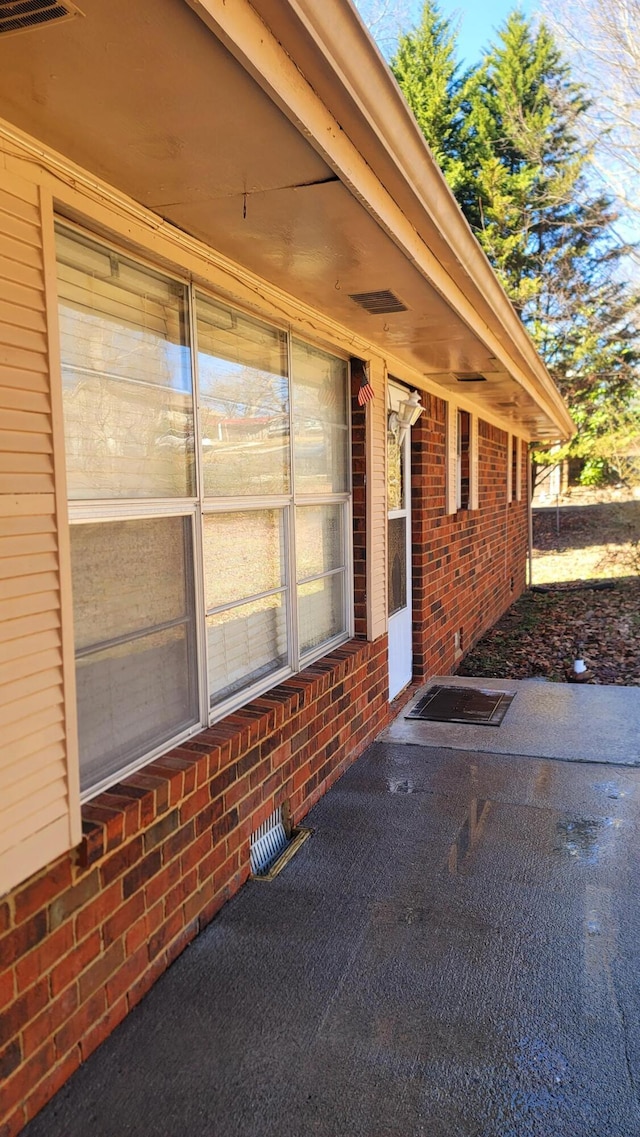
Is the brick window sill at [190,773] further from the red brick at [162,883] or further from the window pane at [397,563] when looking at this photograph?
the window pane at [397,563]

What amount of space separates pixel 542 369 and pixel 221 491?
4.99 meters

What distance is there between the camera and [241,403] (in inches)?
136

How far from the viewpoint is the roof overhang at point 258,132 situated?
1.67 metres

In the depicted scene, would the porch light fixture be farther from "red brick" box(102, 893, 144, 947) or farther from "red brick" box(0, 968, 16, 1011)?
"red brick" box(0, 968, 16, 1011)

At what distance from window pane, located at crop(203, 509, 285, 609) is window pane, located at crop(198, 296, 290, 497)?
0.42ft

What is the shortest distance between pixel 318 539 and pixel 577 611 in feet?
27.4

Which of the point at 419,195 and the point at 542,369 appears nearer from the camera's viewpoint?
the point at 419,195

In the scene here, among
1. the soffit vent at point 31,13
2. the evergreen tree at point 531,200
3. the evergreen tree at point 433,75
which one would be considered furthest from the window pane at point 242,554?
the evergreen tree at point 433,75

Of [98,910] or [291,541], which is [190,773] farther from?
[291,541]

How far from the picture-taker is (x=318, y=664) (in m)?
4.32

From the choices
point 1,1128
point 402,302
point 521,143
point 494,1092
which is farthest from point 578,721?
point 521,143

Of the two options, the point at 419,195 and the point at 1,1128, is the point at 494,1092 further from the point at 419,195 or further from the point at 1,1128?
the point at 419,195

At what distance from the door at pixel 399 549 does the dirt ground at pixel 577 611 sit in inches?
72.3

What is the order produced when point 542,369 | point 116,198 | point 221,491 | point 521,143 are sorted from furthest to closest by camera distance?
1. point 521,143
2. point 542,369
3. point 221,491
4. point 116,198
